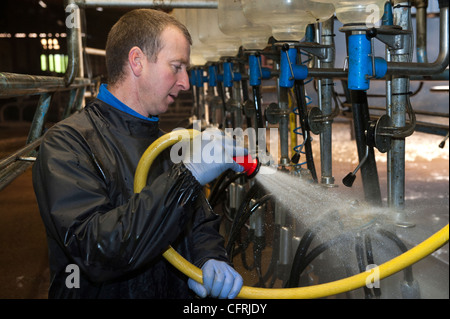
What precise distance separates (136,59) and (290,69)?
1.43 ft

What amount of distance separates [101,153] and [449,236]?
0.67 meters

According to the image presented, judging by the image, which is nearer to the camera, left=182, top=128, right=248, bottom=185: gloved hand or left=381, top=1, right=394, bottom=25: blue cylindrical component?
left=182, top=128, right=248, bottom=185: gloved hand

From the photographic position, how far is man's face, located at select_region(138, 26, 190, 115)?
1058 mm

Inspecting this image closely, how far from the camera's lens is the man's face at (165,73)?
1.06 m

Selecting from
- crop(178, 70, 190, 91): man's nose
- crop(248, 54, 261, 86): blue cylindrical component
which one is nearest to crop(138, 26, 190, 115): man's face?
crop(178, 70, 190, 91): man's nose

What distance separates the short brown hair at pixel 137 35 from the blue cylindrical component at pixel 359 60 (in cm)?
36

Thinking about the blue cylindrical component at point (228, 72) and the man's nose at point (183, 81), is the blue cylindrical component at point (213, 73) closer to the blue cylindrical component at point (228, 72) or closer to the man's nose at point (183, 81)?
the blue cylindrical component at point (228, 72)

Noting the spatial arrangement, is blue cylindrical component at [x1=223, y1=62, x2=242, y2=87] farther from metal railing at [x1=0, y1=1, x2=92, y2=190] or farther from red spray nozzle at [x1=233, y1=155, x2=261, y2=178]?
red spray nozzle at [x1=233, y1=155, x2=261, y2=178]

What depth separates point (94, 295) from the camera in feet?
3.34

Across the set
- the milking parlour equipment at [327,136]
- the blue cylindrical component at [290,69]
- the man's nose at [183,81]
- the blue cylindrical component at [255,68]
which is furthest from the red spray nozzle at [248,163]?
A: the blue cylindrical component at [255,68]

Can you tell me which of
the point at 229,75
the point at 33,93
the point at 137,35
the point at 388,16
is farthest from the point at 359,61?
the point at 229,75

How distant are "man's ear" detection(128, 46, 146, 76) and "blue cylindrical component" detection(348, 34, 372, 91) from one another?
1.46 ft

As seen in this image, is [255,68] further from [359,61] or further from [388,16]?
[359,61]

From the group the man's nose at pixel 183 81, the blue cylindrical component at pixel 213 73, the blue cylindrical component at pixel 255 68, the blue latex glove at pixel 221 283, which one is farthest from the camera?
the blue cylindrical component at pixel 213 73
